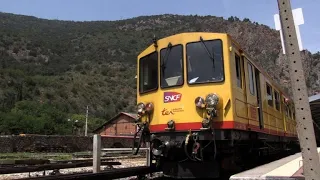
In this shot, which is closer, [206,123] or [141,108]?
[206,123]

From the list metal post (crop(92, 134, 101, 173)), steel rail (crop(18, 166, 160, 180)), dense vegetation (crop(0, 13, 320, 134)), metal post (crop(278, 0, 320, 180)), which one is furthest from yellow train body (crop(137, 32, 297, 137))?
dense vegetation (crop(0, 13, 320, 134))

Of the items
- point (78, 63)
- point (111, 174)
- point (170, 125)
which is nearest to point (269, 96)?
point (170, 125)

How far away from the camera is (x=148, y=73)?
938 centimetres

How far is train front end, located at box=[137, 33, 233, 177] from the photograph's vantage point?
764cm

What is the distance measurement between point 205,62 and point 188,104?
3.35 ft

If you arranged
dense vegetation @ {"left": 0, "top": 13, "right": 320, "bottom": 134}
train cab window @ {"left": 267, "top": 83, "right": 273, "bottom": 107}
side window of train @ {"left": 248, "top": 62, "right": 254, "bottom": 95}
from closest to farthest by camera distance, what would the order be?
side window of train @ {"left": 248, "top": 62, "right": 254, "bottom": 95} → train cab window @ {"left": 267, "top": 83, "right": 273, "bottom": 107} → dense vegetation @ {"left": 0, "top": 13, "right": 320, "bottom": 134}

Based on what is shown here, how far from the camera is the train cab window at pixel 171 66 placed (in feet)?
27.8

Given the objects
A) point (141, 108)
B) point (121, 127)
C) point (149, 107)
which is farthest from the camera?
point (121, 127)

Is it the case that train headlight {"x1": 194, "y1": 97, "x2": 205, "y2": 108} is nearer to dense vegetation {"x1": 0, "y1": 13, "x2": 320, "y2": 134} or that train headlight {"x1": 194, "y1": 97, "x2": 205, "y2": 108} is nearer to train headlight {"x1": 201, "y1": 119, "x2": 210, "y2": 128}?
train headlight {"x1": 201, "y1": 119, "x2": 210, "y2": 128}

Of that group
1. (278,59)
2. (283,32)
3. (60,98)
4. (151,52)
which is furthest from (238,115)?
(278,59)

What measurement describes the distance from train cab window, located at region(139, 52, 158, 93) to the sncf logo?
495mm

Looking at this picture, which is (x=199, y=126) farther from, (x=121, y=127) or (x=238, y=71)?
(x=121, y=127)

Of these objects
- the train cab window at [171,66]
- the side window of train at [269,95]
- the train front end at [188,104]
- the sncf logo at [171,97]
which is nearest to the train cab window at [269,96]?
the side window of train at [269,95]

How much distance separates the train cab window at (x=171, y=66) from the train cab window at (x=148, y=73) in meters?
0.25
